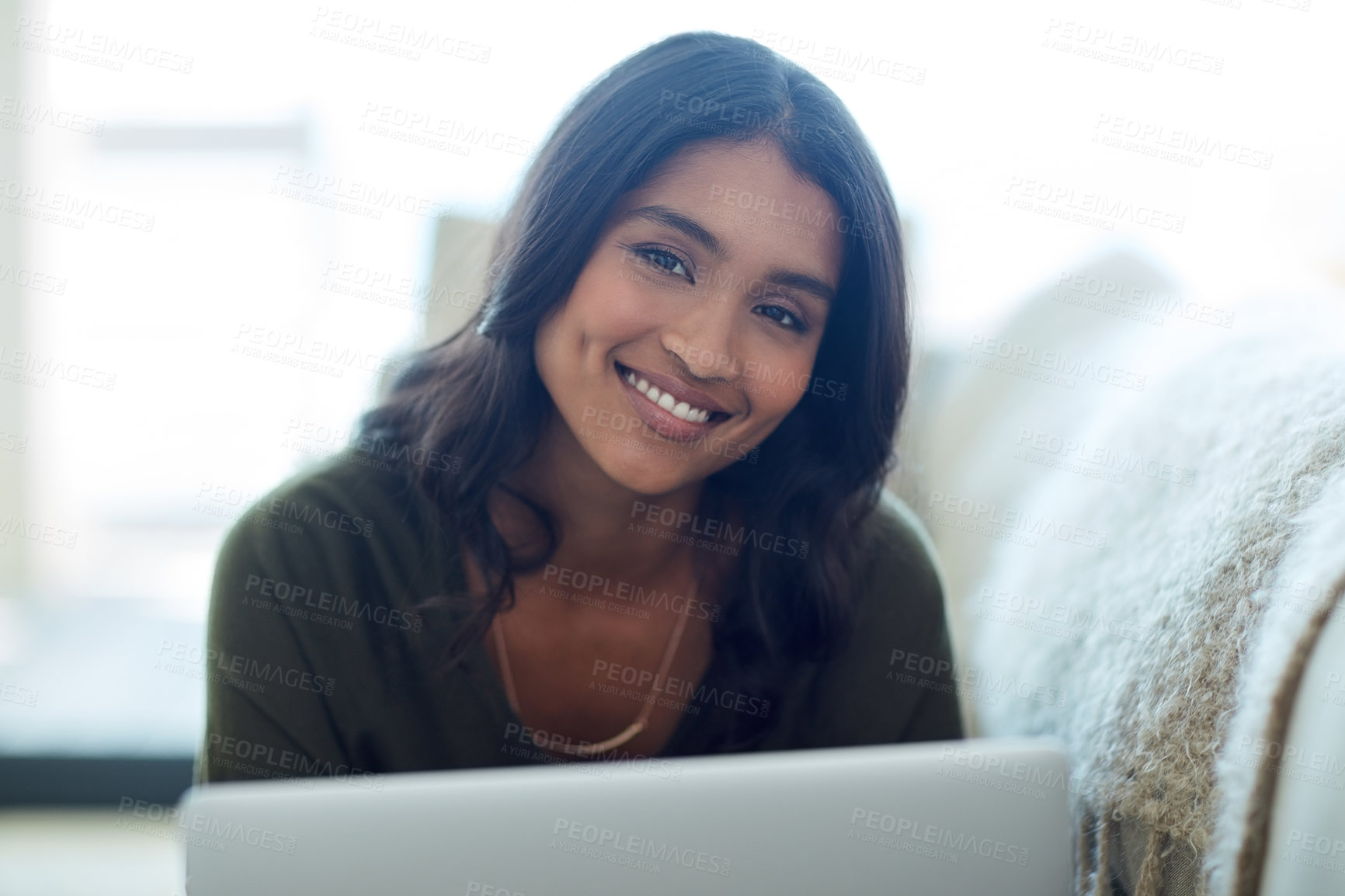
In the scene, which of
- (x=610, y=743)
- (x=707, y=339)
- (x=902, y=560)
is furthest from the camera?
(x=902, y=560)

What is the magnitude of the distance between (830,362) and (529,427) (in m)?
0.38

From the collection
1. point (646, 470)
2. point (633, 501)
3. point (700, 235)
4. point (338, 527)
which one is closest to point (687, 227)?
point (700, 235)

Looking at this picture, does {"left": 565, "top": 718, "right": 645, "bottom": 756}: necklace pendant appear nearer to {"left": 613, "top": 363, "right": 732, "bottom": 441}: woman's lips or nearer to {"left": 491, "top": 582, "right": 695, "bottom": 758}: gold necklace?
{"left": 491, "top": 582, "right": 695, "bottom": 758}: gold necklace

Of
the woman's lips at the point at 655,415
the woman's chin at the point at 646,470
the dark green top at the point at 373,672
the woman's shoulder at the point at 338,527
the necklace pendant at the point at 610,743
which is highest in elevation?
the woman's lips at the point at 655,415

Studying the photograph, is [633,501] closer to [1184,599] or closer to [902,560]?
[902,560]

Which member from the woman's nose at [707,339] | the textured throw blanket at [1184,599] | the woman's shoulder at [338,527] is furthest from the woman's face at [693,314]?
the textured throw blanket at [1184,599]

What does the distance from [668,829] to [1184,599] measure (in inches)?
22.4

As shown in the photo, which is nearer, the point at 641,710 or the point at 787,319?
the point at 787,319

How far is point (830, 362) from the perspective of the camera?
114 cm

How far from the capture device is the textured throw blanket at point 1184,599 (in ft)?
2.61

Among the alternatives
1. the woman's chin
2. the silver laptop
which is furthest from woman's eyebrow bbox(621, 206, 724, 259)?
the silver laptop

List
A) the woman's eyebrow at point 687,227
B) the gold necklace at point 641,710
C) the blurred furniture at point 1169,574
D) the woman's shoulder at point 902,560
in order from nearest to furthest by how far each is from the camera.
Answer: the blurred furniture at point 1169,574 → the woman's eyebrow at point 687,227 → the gold necklace at point 641,710 → the woman's shoulder at point 902,560

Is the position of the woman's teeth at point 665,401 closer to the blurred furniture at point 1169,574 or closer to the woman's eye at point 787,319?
the woman's eye at point 787,319

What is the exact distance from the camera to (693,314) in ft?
3.22
